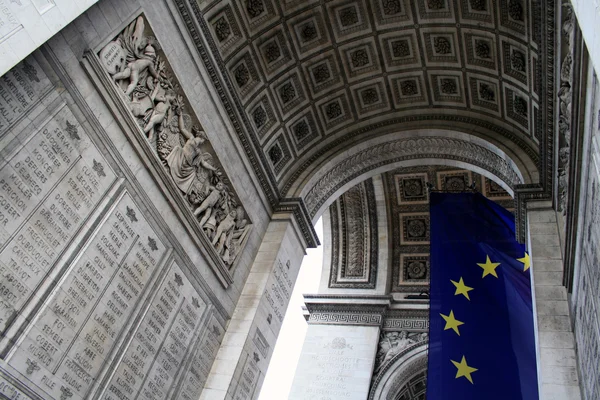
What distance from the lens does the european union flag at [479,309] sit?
11.5 meters

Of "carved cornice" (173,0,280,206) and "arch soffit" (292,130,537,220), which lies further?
"arch soffit" (292,130,537,220)

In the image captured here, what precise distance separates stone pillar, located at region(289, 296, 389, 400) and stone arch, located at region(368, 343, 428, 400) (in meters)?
0.38

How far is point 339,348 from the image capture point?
1848 cm

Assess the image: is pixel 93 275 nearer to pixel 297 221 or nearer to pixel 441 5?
pixel 297 221

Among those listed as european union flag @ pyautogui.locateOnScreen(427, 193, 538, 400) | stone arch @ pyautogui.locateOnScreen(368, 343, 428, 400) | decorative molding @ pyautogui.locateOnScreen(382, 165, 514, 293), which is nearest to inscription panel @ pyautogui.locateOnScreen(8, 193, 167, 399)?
european union flag @ pyautogui.locateOnScreen(427, 193, 538, 400)

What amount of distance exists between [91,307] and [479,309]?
7889mm

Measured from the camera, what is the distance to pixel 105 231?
9320 mm

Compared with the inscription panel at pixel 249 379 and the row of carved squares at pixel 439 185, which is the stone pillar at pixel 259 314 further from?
the row of carved squares at pixel 439 185

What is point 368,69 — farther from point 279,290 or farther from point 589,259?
point 589,259

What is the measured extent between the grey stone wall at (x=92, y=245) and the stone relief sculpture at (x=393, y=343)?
7.96m

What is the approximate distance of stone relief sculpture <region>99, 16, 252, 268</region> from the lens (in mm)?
10141

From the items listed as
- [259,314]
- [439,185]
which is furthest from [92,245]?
[439,185]

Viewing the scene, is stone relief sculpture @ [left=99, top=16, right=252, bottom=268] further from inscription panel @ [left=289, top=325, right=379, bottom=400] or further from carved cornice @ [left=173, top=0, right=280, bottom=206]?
inscription panel @ [left=289, top=325, right=379, bottom=400]

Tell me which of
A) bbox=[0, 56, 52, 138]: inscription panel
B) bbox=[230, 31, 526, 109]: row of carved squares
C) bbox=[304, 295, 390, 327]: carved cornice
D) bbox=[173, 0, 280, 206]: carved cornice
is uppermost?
bbox=[230, 31, 526, 109]: row of carved squares
